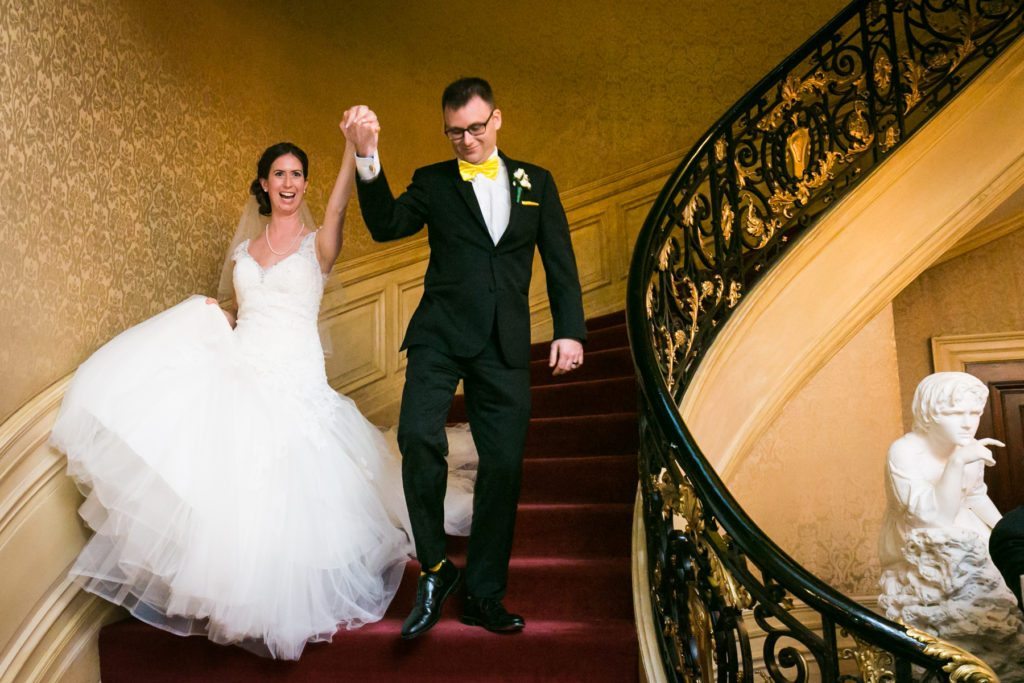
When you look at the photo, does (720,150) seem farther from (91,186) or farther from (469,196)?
(91,186)

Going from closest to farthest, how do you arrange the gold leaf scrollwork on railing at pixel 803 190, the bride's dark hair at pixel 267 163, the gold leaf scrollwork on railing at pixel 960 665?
the gold leaf scrollwork on railing at pixel 960 665 < the bride's dark hair at pixel 267 163 < the gold leaf scrollwork on railing at pixel 803 190

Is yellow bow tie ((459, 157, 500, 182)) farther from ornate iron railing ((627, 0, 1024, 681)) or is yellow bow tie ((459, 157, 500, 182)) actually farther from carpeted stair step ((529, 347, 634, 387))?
carpeted stair step ((529, 347, 634, 387))

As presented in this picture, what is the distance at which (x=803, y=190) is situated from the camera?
4.66m

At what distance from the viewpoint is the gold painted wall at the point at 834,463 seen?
5531 mm

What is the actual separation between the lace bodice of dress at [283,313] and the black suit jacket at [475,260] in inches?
29.6

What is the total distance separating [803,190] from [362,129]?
9.13 feet

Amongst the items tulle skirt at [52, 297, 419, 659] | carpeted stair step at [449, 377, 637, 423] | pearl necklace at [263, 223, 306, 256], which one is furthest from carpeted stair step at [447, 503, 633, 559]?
pearl necklace at [263, 223, 306, 256]

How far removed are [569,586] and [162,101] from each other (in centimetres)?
267

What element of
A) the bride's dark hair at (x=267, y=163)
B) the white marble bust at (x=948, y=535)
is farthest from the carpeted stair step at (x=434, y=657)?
the bride's dark hair at (x=267, y=163)

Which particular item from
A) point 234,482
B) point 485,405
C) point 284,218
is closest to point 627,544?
point 485,405

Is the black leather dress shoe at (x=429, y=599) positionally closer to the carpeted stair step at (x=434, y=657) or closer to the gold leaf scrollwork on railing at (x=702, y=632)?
the carpeted stair step at (x=434, y=657)

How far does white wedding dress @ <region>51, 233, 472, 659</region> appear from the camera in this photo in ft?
9.12

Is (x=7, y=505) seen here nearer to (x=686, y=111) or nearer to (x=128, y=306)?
(x=128, y=306)

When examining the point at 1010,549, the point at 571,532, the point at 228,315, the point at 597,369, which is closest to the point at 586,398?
the point at 597,369
